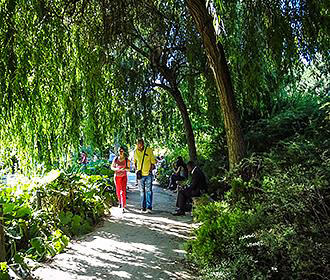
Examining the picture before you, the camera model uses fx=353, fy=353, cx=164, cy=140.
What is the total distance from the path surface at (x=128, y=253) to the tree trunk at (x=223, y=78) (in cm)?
157

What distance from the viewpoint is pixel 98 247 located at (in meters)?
4.95

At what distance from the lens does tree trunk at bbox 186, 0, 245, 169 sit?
15.7ft

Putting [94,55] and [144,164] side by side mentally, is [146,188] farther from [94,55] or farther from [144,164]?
[94,55]

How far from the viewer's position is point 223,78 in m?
5.03

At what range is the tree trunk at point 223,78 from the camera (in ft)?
15.7

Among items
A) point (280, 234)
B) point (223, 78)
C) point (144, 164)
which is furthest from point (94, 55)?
point (144, 164)

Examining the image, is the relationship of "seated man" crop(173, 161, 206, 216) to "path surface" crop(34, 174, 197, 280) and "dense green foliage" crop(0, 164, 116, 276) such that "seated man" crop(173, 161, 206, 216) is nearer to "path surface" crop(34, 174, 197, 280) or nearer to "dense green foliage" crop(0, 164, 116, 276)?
"path surface" crop(34, 174, 197, 280)

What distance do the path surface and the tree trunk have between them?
1575 mm

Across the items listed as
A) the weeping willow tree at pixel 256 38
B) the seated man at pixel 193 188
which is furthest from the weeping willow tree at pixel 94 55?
the seated man at pixel 193 188

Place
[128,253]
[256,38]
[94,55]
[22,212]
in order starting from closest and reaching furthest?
[94,55] < [128,253] < [22,212] < [256,38]

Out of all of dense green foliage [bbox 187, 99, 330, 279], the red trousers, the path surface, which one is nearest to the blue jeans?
the red trousers

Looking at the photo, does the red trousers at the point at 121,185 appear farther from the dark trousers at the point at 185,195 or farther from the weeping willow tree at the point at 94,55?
the weeping willow tree at the point at 94,55

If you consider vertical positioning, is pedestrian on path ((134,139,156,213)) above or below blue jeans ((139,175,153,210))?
above

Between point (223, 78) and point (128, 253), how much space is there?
273 cm
